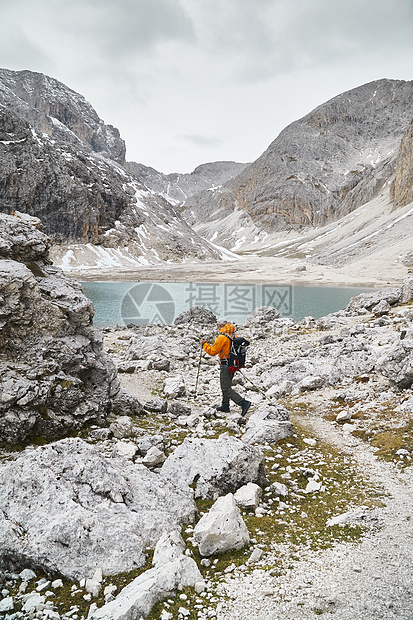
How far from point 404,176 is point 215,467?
186 m

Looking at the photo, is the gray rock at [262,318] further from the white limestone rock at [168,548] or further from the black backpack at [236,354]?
the white limestone rock at [168,548]

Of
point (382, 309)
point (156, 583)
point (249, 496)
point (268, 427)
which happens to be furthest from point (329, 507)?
point (382, 309)

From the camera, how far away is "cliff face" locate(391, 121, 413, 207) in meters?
153

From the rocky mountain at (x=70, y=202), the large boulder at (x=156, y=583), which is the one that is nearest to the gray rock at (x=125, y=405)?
the large boulder at (x=156, y=583)

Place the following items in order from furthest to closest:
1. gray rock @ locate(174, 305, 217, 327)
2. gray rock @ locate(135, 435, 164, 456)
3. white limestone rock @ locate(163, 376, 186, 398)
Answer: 1. gray rock @ locate(174, 305, 217, 327)
2. white limestone rock @ locate(163, 376, 186, 398)
3. gray rock @ locate(135, 435, 164, 456)

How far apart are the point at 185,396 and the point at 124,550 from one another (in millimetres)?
9280

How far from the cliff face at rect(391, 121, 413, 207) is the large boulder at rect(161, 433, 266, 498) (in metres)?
173

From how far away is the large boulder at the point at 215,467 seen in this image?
6.61 m

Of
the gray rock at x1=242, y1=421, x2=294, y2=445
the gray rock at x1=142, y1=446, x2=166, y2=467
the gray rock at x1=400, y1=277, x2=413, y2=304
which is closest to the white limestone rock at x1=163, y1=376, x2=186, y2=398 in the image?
the gray rock at x1=242, y1=421, x2=294, y2=445

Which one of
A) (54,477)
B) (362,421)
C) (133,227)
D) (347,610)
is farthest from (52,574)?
(133,227)

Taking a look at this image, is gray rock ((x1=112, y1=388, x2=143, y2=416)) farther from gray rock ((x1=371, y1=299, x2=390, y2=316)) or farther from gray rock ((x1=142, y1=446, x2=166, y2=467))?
gray rock ((x1=371, y1=299, x2=390, y2=316))

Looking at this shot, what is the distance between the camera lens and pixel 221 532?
4.90 meters

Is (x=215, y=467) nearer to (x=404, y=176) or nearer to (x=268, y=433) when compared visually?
(x=268, y=433)

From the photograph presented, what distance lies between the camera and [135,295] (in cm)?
7844
